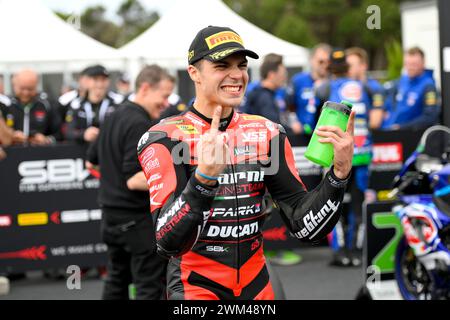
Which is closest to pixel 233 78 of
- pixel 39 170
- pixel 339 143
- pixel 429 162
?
pixel 339 143

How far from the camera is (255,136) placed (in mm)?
3418

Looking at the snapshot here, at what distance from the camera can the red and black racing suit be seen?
3.26 meters

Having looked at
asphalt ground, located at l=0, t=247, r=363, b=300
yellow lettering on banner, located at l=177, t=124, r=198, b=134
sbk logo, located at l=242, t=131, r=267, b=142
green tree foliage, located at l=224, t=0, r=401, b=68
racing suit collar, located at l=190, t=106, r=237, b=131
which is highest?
green tree foliage, located at l=224, t=0, r=401, b=68

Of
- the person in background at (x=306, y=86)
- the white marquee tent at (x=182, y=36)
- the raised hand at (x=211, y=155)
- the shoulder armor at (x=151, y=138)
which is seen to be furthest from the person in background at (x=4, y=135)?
the raised hand at (x=211, y=155)

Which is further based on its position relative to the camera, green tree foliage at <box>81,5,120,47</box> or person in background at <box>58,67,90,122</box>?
green tree foliage at <box>81,5,120,47</box>

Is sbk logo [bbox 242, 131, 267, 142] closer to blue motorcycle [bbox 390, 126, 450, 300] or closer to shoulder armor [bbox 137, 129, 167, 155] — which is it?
shoulder armor [bbox 137, 129, 167, 155]

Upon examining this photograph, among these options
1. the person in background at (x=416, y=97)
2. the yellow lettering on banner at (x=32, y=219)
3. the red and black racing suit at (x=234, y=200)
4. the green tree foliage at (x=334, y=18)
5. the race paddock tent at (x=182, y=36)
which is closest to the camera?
the red and black racing suit at (x=234, y=200)

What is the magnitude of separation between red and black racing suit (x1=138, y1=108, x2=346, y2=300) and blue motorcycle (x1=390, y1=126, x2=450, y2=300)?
9.49 ft

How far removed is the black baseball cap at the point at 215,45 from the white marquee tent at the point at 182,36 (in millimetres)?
8315

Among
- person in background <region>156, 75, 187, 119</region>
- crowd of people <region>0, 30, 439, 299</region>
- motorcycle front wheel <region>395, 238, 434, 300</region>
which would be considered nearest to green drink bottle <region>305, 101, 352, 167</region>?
crowd of people <region>0, 30, 439, 299</region>

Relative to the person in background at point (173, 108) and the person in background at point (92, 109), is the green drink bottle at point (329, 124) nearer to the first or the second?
the person in background at point (173, 108)

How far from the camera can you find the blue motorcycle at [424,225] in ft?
19.8
